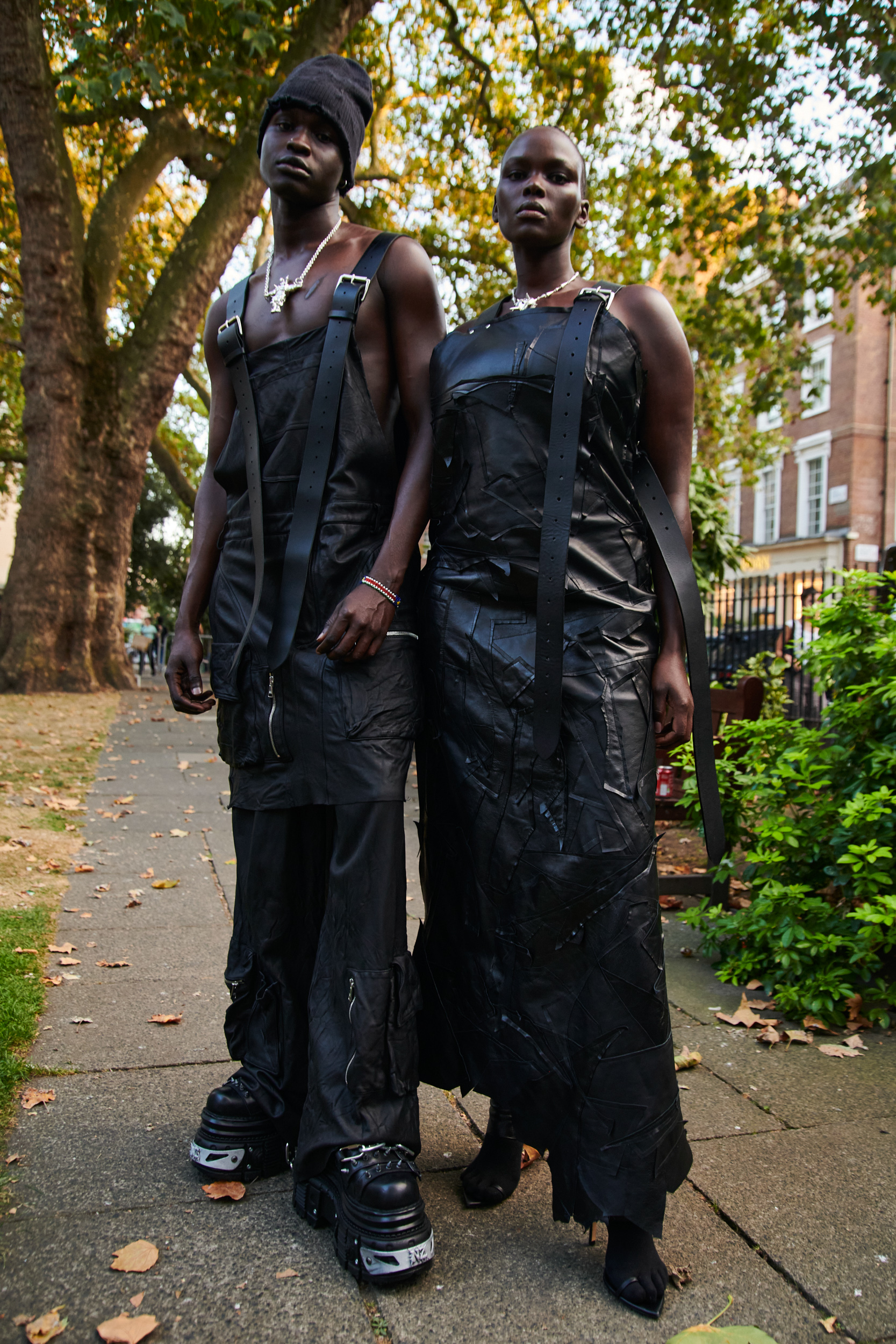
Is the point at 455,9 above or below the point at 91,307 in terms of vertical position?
above

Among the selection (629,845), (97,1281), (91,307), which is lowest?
(97,1281)

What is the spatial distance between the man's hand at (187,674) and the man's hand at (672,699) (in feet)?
3.56

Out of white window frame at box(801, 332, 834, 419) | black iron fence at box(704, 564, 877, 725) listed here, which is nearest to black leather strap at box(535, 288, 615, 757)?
black iron fence at box(704, 564, 877, 725)

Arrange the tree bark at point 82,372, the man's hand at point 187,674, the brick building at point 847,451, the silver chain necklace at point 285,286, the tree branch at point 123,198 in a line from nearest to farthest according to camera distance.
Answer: the silver chain necklace at point 285,286 → the man's hand at point 187,674 → the tree bark at point 82,372 → the tree branch at point 123,198 → the brick building at point 847,451

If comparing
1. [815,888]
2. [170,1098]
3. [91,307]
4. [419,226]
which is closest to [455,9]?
[419,226]

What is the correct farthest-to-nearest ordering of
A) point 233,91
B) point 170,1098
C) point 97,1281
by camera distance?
point 233,91
point 170,1098
point 97,1281

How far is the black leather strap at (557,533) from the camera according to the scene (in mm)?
1899

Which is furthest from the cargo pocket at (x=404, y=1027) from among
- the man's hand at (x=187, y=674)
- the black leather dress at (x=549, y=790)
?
the man's hand at (x=187, y=674)

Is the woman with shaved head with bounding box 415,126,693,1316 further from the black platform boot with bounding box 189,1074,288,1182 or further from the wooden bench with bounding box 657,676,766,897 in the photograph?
the wooden bench with bounding box 657,676,766,897

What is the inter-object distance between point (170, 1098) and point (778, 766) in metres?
2.34

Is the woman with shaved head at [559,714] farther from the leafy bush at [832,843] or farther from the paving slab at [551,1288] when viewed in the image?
the leafy bush at [832,843]

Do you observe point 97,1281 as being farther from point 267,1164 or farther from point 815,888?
point 815,888

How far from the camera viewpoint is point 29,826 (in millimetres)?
5648

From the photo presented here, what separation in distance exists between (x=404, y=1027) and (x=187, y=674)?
102 cm
